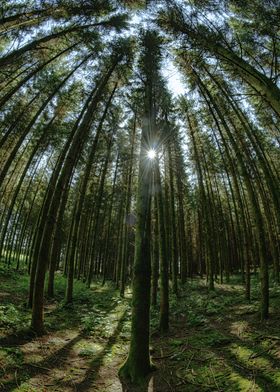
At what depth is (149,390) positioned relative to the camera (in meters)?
4.96

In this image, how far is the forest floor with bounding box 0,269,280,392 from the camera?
4.89 metres

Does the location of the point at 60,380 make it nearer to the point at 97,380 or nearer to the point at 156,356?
the point at 97,380

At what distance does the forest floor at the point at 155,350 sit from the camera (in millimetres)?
4891

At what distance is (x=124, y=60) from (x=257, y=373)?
9920 millimetres

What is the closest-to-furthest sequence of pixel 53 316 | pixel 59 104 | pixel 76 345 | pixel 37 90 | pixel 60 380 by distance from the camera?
1. pixel 60 380
2. pixel 76 345
3. pixel 53 316
4. pixel 37 90
5. pixel 59 104

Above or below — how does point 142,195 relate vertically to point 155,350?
above

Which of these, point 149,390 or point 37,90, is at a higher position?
point 37,90

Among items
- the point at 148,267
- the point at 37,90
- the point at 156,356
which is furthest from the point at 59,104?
the point at 156,356

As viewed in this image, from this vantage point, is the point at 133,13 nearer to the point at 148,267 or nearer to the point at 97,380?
the point at 148,267

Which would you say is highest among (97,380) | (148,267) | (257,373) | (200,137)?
(200,137)

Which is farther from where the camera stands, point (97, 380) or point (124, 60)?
point (124, 60)

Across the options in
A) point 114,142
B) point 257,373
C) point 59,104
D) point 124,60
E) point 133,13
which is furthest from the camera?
point 114,142

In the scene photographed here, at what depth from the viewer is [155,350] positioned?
281 inches

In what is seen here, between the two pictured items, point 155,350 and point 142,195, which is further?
point 155,350
